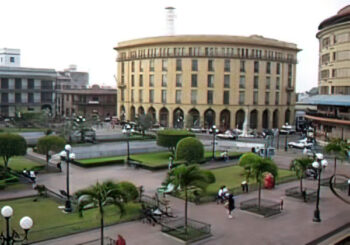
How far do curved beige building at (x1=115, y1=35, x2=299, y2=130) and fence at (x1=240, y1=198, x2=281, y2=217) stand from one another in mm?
47486

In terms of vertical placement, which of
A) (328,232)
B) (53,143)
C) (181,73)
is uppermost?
(181,73)

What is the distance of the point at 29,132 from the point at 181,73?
2930 cm

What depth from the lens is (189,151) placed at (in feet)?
114

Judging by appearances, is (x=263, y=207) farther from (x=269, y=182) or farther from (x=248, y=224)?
(x=269, y=182)

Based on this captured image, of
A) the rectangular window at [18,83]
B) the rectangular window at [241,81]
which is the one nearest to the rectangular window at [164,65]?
the rectangular window at [241,81]

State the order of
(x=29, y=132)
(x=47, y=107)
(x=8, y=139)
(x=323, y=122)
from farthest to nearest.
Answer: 1. (x=47, y=107)
2. (x=29, y=132)
3. (x=323, y=122)
4. (x=8, y=139)

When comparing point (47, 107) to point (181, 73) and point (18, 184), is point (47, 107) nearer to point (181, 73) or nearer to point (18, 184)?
point (181, 73)

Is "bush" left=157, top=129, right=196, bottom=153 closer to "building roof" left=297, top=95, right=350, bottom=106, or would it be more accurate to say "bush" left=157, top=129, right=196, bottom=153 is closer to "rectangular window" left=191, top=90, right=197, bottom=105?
"building roof" left=297, top=95, right=350, bottom=106

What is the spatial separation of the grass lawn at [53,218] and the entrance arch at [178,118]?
53208 mm

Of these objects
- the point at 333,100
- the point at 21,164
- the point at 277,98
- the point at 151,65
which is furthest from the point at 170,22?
the point at 21,164

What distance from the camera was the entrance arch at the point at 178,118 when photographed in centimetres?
7775

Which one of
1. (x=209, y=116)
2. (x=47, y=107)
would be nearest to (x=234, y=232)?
(x=209, y=116)

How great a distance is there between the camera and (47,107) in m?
88.8

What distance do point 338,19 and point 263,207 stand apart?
136 feet
